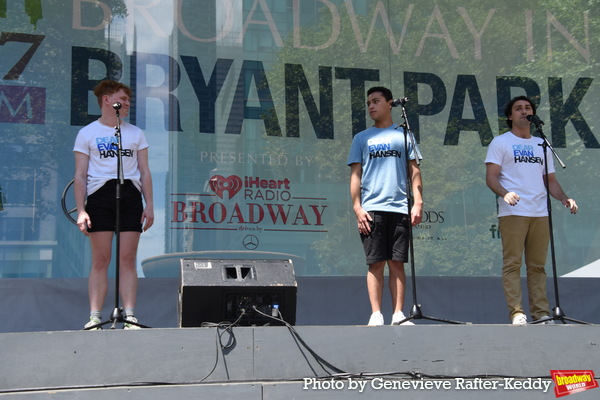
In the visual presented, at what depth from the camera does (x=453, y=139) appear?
654 centimetres

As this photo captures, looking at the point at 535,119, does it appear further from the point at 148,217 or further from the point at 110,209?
the point at 110,209

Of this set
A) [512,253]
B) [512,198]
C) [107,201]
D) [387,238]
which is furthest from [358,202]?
[107,201]

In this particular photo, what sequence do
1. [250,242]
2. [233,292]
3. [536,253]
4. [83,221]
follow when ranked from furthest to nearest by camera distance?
[250,242] < [536,253] < [83,221] < [233,292]

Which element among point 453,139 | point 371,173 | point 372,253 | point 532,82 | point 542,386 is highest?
point 532,82

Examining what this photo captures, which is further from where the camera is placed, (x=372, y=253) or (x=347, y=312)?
(x=347, y=312)

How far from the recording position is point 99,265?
4305mm

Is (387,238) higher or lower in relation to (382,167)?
lower

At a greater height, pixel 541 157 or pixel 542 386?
pixel 541 157

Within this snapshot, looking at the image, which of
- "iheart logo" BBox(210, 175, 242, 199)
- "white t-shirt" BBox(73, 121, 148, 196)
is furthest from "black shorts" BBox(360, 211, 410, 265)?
"iheart logo" BBox(210, 175, 242, 199)

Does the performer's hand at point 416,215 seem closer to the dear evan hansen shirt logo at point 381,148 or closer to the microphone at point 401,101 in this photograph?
the dear evan hansen shirt logo at point 381,148

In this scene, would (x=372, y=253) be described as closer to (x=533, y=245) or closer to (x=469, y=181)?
(x=533, y=245)

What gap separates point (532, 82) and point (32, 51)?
404 centimetres

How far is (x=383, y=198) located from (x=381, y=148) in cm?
32

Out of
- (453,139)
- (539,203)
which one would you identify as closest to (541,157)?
(539,203)
